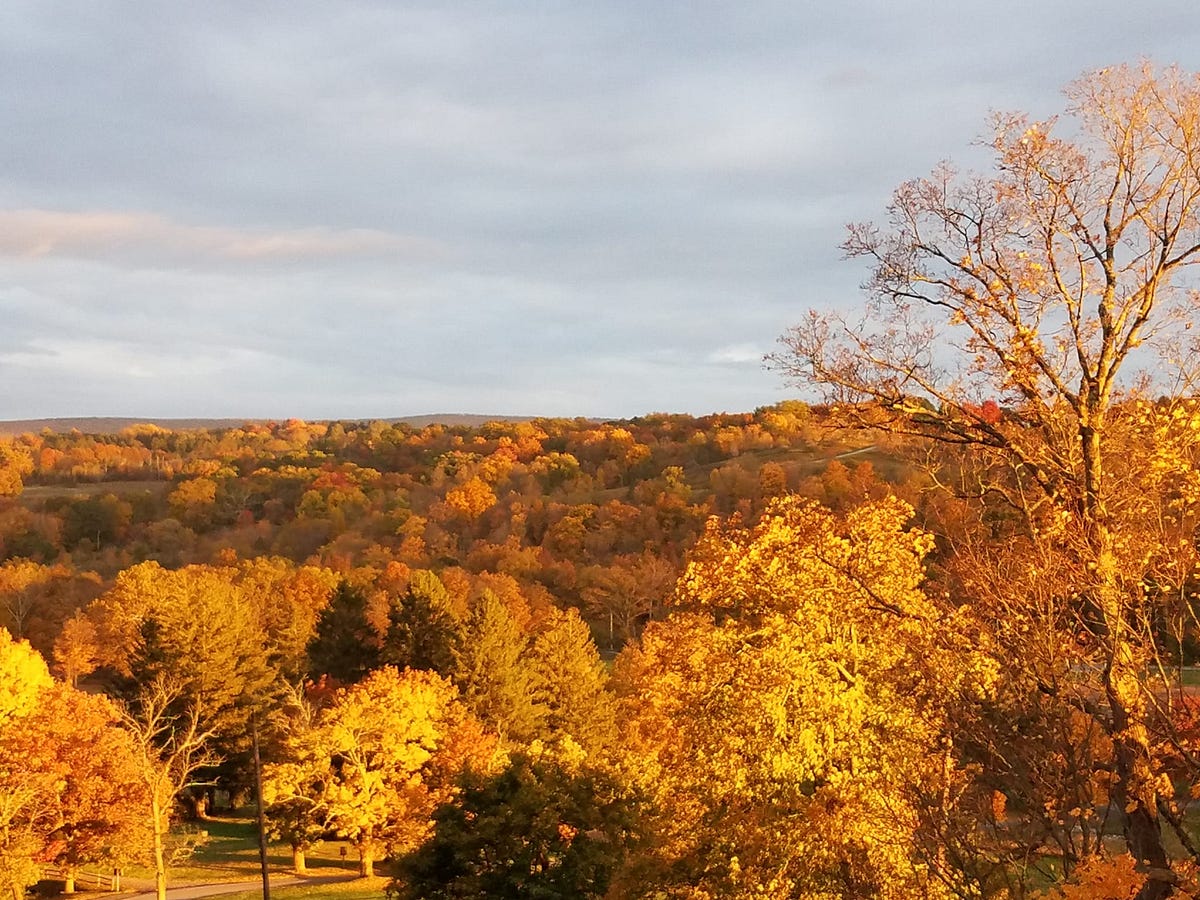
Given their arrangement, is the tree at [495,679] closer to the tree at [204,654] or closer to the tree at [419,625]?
the tree at [419,625]

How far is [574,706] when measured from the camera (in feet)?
156

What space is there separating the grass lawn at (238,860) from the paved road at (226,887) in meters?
0.99

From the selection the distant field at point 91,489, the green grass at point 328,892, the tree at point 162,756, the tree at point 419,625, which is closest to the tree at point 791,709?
the tree at point 162,756

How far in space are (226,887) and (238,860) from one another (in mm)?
5624

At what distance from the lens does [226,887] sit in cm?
3772

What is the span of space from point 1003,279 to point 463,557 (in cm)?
9240

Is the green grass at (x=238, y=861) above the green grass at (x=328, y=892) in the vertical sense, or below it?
below

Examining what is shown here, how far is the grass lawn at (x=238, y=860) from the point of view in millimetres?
40375

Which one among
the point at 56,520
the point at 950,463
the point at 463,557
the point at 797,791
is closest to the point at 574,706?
the point at 797,791

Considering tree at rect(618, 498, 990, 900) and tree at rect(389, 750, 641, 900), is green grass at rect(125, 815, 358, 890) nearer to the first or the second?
tree at rect(389, 750, 641, 900)

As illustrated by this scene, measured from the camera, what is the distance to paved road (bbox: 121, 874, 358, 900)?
36125 millimetres

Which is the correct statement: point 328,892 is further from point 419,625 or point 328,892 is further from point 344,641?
point 344,641

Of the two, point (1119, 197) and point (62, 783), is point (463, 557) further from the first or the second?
point (1119, 197)

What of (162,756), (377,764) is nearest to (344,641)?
(162,756)
